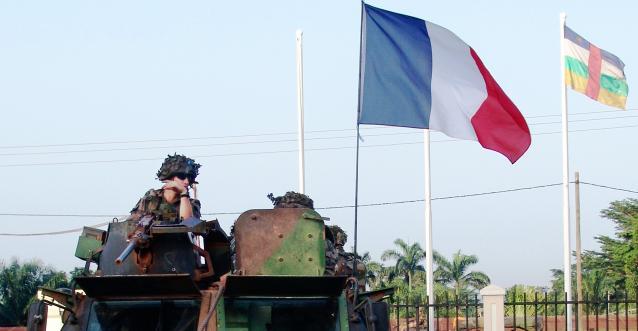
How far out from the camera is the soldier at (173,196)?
29.6 feet

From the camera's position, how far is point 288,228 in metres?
8.77

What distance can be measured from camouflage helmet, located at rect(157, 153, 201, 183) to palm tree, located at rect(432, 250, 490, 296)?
38.3 m

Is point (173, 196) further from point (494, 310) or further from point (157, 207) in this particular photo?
point (494, 310)

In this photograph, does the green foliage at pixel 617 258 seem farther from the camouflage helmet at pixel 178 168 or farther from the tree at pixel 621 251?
the camouflage helmet at pixel 178 168

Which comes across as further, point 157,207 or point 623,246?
point 623,246

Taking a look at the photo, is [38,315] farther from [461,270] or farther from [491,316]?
[461,270]

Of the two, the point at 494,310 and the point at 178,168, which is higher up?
the point at 178,168

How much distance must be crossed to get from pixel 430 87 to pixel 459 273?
3659 cm

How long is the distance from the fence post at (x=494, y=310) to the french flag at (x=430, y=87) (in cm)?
586

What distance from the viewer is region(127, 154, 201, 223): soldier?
903 centimetres

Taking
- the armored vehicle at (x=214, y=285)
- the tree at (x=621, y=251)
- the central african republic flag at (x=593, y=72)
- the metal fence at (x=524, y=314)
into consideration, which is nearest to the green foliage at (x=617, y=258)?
the tree at (x=621, y=251)

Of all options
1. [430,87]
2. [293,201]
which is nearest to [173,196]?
[293,201]

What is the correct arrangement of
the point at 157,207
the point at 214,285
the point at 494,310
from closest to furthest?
1. the point at 214,285
2. the point at 157,207
3. the point at 494,310

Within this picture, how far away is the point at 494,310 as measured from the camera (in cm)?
1795
